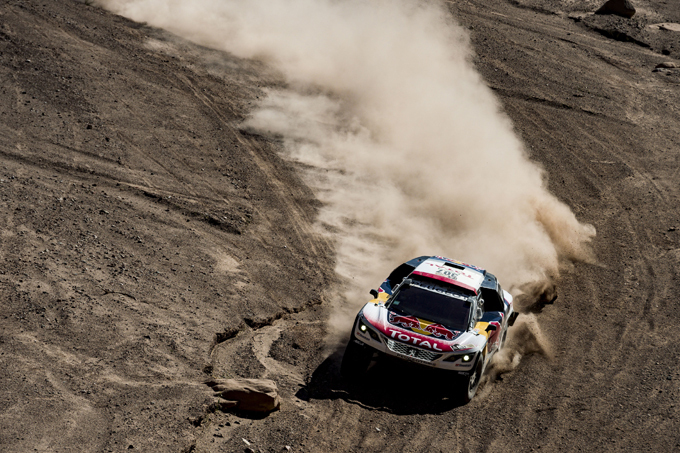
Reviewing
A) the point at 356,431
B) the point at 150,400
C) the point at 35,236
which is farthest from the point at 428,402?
the point at 35,236

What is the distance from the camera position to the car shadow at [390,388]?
10453 mm

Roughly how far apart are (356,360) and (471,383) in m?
1.82

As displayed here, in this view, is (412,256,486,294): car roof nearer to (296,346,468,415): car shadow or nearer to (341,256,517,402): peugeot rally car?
(341,256,517,402): peugeot rally car

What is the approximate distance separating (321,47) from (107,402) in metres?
19.1

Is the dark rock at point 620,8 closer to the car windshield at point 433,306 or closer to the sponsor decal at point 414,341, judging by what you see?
the car windshield at point 433,306

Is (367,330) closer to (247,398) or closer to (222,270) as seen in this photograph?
(247,398)

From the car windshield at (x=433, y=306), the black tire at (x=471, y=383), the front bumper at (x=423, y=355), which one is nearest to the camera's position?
the front bumper at (x=423, y=355)

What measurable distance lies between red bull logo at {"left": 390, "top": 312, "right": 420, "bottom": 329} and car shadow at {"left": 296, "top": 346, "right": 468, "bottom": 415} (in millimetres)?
614

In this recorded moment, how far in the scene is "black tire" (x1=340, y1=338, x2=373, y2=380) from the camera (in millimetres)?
10805

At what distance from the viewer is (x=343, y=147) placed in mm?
20656

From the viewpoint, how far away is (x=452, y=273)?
40.7ft

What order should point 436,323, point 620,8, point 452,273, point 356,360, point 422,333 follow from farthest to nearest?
point 620,8, point 452,273, point 436,323, point 356,360, point 422,333

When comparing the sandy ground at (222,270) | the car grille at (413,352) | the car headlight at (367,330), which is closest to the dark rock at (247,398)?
the sandy ground at (222,270)

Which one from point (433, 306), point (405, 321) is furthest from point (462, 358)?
point (433, 306)
